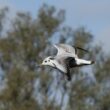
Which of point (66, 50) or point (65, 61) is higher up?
point (66, 50)

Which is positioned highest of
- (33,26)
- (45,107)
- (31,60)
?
(33,26)

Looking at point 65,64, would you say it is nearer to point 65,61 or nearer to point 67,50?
point 65,61

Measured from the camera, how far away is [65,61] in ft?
26.0

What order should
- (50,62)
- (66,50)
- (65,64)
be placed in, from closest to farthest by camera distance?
(50,62) → (65,64) → (66,50)

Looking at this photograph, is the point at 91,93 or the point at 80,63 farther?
the point at 91,93

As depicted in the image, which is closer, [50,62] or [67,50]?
[50,62]

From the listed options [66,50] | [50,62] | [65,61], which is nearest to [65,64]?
[65,61]

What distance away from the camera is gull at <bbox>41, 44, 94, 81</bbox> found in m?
7.59

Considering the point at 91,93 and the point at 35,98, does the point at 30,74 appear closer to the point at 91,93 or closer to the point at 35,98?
the point at 35,98

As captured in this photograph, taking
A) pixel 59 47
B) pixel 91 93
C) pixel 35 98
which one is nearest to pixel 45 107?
pixel 35 98

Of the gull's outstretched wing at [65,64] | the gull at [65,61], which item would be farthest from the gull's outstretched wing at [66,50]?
the gull's outstretched wing at [65,64]

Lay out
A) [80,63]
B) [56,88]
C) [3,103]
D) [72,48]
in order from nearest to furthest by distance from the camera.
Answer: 1. [80,63]
2. [72,48]
3. [56,88]
4. [3,103]

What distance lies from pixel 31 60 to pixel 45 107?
1982mm

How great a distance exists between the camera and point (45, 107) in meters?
25.8
